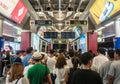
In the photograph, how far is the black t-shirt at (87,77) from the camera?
9.43 feet

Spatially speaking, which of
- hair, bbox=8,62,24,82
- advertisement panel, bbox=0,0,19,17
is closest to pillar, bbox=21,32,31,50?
advertisement panel, bbox=0,0,19,17

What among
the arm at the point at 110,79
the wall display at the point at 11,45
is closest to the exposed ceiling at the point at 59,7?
the wall display at the point at 11,45

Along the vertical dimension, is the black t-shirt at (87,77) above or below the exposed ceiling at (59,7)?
below

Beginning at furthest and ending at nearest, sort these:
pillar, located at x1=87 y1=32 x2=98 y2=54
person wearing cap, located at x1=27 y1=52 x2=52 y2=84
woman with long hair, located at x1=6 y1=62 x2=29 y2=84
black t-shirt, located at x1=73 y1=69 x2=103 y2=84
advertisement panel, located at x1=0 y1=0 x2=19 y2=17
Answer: pillar, located at x1=87 y1=32 x2=98 y2=54
advertisement panel, located at x1=0 y1=0 x2=19 y2=17
person wearing cap, located at x1=27 y1=52 x2=52 y2=84
woman with long hair, located at x1=6 y1=62 x2=29 y2=84
black t-shirt, located at x1=73 y1=69 x2=103 y2=84

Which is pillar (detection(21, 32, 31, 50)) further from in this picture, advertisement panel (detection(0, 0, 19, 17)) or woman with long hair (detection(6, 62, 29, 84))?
woman with long hair (detection(6, 62, 29, 84))

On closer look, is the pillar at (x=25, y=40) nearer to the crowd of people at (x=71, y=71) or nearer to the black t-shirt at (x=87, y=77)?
the crowd of people at (x=71, y=71)

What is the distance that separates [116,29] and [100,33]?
19.8 ft

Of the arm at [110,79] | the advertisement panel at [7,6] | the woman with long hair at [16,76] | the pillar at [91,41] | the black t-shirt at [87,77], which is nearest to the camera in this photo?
the black t-shirt at [87,77]

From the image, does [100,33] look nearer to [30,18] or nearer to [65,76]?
[30,18]

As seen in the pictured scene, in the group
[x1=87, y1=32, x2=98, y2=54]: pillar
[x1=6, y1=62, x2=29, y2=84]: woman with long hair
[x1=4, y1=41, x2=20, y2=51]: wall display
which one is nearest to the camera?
[x1=6, y1=62, x2=29, y2=84]: woman with long hair

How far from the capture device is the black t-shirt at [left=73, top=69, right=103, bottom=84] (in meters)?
2.87

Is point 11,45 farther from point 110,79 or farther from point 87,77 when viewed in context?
point 87,77

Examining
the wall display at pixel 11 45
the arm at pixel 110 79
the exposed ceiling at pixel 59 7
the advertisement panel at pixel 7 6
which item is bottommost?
the arm at pixel 110 79

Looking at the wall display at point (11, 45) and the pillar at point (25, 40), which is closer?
the wall display at point (11, 45)
